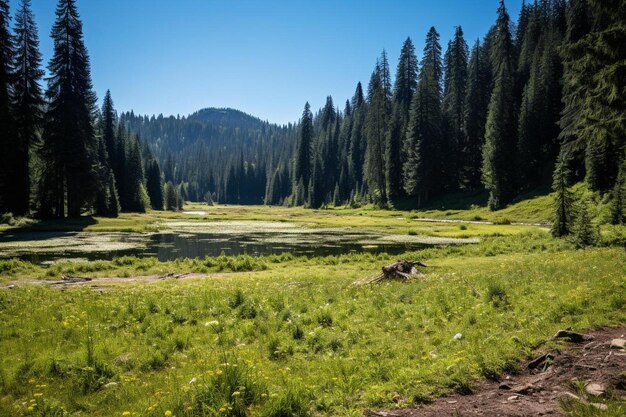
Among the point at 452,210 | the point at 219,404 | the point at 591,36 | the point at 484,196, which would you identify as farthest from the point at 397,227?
the point at 219,404

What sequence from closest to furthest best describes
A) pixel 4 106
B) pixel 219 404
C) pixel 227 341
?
pixel 219 404, pixel 227 341, pixel 4 106

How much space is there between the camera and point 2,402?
6.48 metres

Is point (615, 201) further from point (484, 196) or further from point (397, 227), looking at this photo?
point (484, 196)

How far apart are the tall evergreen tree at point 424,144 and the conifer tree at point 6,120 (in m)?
62.4

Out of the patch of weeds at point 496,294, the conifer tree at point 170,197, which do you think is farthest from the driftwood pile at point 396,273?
the conifer tree at point 170,197

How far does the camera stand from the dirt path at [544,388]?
17.2ft

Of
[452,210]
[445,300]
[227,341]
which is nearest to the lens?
[227,341]

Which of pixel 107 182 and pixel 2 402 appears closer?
pixel 2 402

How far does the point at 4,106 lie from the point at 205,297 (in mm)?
45313

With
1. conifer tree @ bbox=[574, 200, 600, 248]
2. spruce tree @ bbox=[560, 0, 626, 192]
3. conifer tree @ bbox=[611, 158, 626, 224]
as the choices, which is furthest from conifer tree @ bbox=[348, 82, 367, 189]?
spruce tree @ bbox=[560, 0, 626, 192]

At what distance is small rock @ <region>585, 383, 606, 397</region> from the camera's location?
5.22m

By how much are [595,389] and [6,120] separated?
179 ft

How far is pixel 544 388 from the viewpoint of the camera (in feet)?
19.0

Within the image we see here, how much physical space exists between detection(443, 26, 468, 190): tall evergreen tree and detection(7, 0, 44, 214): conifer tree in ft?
222
